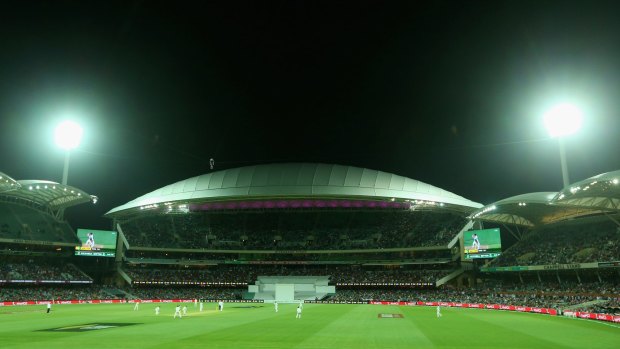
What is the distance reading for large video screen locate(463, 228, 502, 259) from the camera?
2844 inches

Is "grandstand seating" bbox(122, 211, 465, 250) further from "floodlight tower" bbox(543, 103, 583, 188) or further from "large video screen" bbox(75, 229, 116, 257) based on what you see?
"floodlight tower" bbox(543, 103, 583, 188)

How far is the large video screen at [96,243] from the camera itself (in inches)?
3196

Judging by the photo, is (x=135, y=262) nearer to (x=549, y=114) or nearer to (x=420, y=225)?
(x=420, y=225)

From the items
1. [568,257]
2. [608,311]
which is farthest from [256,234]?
[608,311]

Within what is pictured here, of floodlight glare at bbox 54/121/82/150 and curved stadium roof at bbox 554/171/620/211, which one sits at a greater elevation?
floodlight glare at bbox 54/121/82/150

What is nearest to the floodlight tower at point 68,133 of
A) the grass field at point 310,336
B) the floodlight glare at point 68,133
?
the floodlight glare at point 68,133

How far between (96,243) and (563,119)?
254 feet

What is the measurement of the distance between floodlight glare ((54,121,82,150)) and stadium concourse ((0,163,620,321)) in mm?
7921

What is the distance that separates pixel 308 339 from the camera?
80.1 feet

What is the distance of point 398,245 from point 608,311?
47.0m

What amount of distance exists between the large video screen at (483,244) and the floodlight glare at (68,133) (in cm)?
6247

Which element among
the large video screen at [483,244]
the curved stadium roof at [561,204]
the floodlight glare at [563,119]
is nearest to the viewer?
the curved stadium roof at [561,204]

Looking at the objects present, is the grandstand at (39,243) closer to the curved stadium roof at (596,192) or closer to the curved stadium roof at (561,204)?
the curved stadium roof at (561,204)

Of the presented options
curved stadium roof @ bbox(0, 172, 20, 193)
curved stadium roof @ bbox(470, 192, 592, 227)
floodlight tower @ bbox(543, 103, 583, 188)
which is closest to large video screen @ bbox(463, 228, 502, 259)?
curved stadium roof @ bbox(470, 192, 592, 227)
